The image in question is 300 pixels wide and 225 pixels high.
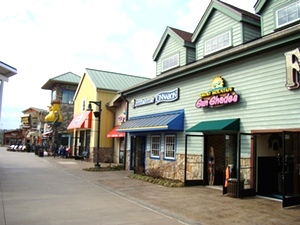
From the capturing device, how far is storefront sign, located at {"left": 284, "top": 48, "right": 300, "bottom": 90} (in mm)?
9281

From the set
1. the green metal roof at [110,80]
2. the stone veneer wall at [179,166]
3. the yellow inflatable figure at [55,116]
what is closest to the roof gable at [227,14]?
the stone veneer wall at [179,166]

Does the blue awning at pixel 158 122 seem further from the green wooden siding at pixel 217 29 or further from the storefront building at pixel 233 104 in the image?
the green wooden siding at pixel 217 29

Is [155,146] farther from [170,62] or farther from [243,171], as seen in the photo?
[243,171]

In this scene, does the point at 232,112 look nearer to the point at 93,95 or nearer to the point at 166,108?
the point at 166,108

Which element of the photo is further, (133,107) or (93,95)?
(93,95)

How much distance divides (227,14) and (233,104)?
4322 mm

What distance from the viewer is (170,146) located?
16.0 m

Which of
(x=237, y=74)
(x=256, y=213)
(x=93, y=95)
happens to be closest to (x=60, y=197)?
(x=256, y=213)

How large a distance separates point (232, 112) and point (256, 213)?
4.63 metres

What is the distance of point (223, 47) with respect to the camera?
1343 centimetres

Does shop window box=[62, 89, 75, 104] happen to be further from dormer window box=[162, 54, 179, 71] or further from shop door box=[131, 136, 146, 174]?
dormer window box=[162, 54, 179, 71]

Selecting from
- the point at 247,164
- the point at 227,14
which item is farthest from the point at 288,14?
the point at 247,164

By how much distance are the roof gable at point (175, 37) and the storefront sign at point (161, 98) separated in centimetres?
253

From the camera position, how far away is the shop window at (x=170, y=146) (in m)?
15.7
